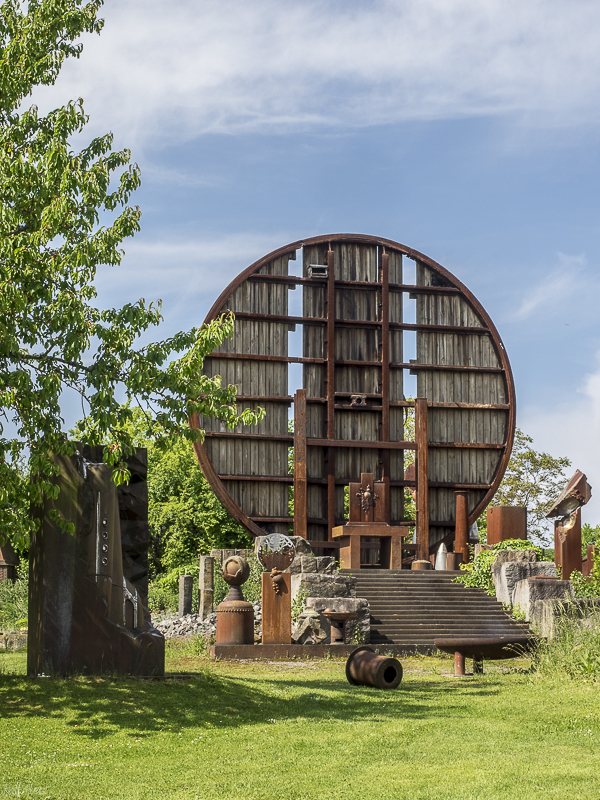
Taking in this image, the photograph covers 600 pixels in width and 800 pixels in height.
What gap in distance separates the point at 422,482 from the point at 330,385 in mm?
3945

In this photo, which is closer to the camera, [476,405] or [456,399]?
[476,405]

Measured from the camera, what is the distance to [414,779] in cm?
648

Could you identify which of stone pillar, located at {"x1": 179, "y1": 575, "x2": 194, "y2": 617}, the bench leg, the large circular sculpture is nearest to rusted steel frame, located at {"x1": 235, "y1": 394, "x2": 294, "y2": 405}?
the large circular sculpture

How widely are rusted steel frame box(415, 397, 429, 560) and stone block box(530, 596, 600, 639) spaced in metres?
7.22

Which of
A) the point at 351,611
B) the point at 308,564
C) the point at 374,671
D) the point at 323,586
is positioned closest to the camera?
the point at 374,671

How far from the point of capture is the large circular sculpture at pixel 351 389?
83.7 feet

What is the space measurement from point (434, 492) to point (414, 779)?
20.9 meters

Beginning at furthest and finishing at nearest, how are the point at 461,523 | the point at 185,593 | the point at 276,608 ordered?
1. the point at 185,593
2. the point at 461,523
3. the point at 276,608

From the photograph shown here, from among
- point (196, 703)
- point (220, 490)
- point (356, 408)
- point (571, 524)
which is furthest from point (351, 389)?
point (196, 703)

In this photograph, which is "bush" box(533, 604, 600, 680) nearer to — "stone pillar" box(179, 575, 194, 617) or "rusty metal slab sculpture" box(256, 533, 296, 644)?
"rusty metal slab sculpture" box(256, 533, 296, 644)

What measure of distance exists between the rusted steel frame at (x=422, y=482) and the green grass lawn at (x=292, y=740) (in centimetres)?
1412

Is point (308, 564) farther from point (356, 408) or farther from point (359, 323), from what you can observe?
point (359, 323)

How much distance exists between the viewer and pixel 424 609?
19.6 metres

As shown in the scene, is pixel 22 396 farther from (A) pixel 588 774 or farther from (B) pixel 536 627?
(B) pixel 536 627
